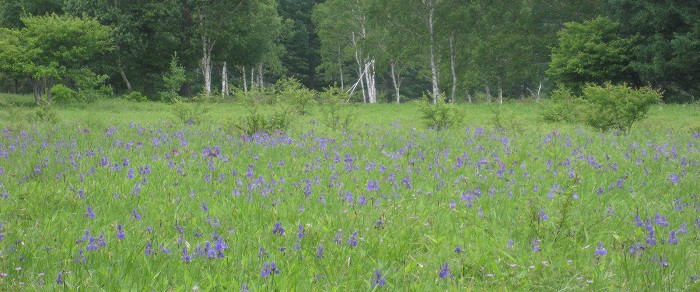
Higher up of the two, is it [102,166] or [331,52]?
[331,52]

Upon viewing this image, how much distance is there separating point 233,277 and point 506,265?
4.92 ft

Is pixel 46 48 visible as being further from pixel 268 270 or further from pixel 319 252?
pixel 268 270

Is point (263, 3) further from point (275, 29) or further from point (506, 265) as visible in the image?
Result: point (506, 265)

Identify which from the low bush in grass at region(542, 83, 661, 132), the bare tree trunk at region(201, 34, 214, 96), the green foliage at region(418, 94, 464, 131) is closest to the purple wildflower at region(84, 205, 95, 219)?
the green foliage at region(418, 94, 464, 131)

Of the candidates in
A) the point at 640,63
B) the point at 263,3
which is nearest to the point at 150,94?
the point at 263,3

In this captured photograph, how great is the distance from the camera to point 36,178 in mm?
5160

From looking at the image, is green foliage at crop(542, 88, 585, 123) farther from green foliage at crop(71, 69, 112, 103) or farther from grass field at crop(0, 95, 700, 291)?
green foliage at crop(71, 69, 112, 103)

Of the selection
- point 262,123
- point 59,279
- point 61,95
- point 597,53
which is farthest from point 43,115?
point 597,53

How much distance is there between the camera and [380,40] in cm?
3953

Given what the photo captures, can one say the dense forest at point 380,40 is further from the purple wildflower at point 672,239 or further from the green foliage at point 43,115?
the purple wildflower at point 672,239

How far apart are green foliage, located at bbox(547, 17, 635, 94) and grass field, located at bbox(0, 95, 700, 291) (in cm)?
2115

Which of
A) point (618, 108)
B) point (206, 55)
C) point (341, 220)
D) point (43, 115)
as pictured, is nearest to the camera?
point (341, 220)

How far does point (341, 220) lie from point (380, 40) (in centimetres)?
3647

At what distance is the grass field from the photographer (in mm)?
2836
